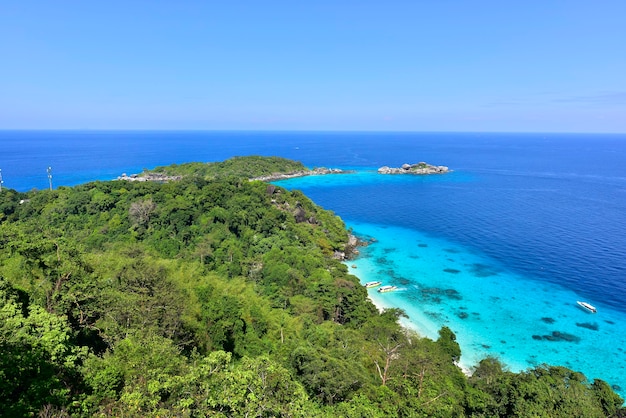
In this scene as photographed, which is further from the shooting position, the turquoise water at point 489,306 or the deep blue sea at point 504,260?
the deep blue sea at point 504,260

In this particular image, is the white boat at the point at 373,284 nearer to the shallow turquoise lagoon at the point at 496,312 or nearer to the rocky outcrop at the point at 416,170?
the shallow turquoise lagoon at the point at 496,312

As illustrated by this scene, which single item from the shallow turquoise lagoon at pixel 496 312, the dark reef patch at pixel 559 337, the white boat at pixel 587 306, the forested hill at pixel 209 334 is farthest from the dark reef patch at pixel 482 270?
the forested hill at pixel 209 334

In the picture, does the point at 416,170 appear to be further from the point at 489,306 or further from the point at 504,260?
the point at 489,306

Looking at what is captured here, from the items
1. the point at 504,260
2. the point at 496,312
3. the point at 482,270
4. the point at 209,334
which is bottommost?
the point at 496,312

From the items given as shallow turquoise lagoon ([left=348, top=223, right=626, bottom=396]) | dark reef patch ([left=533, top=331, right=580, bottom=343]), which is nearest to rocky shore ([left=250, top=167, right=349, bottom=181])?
shallow turquoise lagoon ([left=348, top=223, right=626, bottom=396])

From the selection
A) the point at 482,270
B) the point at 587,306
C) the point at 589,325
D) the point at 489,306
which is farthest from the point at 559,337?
the point at 482,270

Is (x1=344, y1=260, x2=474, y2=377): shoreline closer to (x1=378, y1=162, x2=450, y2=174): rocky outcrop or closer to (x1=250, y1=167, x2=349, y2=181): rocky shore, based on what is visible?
(x1=250, y1=167, x2=349, y2=181): rocky shore

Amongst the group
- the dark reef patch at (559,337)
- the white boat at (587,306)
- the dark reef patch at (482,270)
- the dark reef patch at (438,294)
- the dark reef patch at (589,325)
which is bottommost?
the dark reef patch at (559,337)

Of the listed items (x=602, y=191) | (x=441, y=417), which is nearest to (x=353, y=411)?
(x=441, y=417)
